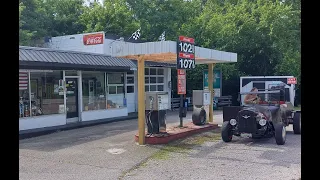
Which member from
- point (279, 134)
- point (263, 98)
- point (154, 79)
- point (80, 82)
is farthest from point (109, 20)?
point (279, 134)

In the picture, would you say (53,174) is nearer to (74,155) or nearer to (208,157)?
(74,155)

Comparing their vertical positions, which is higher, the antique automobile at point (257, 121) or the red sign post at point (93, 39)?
the red sign post at point (93, 39)

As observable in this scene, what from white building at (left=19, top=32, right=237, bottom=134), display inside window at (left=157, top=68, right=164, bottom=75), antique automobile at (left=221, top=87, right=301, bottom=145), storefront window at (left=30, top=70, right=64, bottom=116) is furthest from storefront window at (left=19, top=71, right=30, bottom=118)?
display inside window at (left=157, top=68, right=164, bottom=75)

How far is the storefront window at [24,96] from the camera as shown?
42.0 feet

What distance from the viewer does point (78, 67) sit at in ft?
46.4

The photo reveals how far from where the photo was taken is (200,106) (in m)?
13.1

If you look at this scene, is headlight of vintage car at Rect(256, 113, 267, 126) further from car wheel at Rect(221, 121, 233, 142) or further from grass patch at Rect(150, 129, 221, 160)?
grass patch at Rect(150, 129, 221, 160)

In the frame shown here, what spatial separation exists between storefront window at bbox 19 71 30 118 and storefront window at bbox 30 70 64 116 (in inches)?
8.8

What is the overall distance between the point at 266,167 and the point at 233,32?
18535 millimetres

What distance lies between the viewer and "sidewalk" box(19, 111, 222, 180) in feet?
23.5

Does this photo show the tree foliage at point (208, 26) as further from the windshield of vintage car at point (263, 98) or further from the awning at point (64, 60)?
the windshield of vintage car at point (263, 98)

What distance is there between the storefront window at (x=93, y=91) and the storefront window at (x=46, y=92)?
139 cm

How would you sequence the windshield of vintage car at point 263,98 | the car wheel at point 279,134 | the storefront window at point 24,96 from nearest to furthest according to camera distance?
the car wheel at point 279,134, the windshield of vintage car at point 263,98, the storefront window at point 24,96

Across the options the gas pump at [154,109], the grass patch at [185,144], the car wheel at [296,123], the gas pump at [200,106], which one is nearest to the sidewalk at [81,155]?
the grass patch at [185,144]
